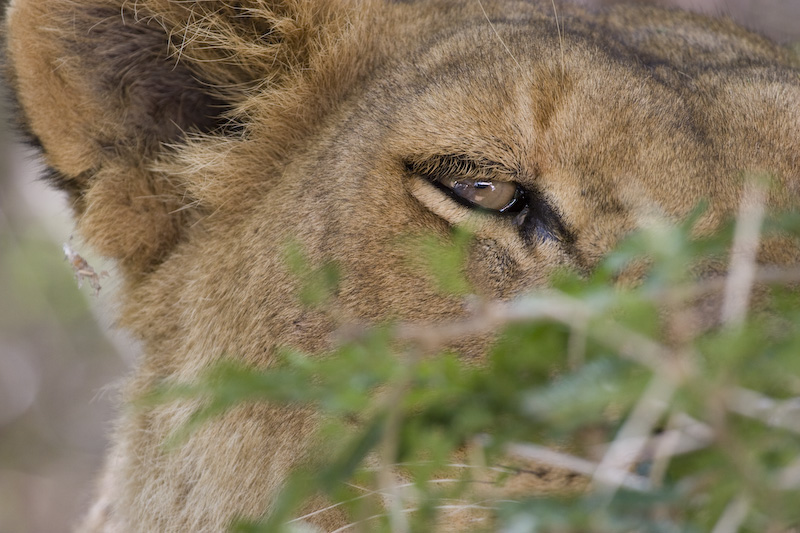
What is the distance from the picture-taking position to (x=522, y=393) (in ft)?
4.26

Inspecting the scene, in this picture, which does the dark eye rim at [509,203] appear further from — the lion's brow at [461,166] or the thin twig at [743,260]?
the thin twig at [743,260]

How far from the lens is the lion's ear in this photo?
2582mm

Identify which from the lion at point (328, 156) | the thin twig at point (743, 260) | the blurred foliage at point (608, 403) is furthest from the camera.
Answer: the lion at point (328, 156)

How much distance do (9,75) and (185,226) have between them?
0.69 meters

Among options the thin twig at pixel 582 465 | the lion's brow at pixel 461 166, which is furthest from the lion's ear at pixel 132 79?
the thin twig at pixel 582 465

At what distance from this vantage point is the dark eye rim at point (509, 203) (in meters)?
2.30

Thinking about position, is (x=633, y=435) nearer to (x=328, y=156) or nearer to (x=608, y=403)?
(x=608, y=403)

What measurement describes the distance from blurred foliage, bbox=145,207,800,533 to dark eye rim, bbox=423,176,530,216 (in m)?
0.88

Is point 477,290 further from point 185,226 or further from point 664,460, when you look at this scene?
point 185,226

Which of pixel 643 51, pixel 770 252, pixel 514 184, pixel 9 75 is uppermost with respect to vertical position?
pixel 643 51

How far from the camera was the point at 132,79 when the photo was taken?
2744mm

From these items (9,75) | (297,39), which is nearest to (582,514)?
(297,39)

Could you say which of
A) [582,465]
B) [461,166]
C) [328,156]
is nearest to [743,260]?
[582,465]

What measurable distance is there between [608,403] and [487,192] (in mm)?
1184
